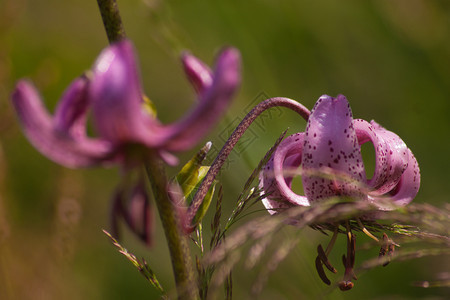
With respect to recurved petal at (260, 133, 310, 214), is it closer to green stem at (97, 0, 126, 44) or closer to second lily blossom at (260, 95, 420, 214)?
second lily blossom at (260, 95, 420, 214)

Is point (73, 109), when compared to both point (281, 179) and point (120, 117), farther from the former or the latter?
point (281, 179)

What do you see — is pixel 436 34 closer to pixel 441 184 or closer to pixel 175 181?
pixel 441 184

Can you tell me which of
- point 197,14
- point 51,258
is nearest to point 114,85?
point 51,258

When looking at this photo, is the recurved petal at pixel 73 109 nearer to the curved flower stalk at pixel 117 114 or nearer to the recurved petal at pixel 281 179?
the curved flower stalk at pixel 117 114

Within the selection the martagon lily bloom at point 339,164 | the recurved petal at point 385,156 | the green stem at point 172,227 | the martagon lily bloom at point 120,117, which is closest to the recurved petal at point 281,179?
the martagon lily bloom at point 339,164

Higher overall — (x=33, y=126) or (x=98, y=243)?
(x=33, y=126)

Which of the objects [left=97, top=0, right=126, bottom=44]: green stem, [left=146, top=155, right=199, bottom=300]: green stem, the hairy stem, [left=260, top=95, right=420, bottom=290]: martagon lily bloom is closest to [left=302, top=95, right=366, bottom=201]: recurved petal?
[left=260, top=95, right=420, bottom=290]: martagon lily bloom
